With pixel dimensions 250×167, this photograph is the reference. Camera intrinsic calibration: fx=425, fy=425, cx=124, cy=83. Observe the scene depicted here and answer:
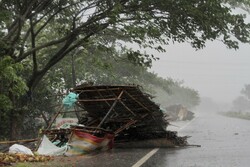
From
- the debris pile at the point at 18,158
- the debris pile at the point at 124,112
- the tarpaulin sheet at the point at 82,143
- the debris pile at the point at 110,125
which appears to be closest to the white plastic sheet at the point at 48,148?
the debris pile at the point at 110,125

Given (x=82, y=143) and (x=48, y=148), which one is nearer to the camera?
(x=82, y=143)

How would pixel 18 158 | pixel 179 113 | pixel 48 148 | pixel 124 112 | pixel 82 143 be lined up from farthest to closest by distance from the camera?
pixel 179 113, pixel 124 112, pixel 48 148, pixel 82 143, pixel 18 158

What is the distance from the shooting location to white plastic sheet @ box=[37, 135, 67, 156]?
1143cm

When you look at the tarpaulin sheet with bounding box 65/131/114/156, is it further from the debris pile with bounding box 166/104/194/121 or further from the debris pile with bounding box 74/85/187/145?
the debris pile with bounding box 166/104/194/121

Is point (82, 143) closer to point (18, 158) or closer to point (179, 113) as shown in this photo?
point (18, 158)

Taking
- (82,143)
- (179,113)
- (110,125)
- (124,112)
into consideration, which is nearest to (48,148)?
(82,143)

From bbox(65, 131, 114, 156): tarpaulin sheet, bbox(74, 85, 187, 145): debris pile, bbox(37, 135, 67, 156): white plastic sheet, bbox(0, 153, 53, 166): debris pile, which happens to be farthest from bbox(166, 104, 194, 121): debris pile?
bbox(0, 153, 53, 166): debris pile

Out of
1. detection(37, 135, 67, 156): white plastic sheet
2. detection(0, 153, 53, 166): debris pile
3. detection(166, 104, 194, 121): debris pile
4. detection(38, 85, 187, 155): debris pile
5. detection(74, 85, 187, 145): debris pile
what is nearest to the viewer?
detection(0, 153, 53, 166): debris pile

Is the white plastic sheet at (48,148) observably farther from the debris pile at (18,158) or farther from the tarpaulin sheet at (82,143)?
the debris pile at (18,158)

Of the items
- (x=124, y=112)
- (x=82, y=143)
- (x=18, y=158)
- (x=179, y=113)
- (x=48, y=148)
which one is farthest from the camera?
(x=179, y=113)

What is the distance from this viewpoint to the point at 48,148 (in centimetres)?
1178

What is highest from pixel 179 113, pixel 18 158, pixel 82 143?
pixel 179 113

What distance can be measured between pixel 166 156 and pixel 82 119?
14.9ft

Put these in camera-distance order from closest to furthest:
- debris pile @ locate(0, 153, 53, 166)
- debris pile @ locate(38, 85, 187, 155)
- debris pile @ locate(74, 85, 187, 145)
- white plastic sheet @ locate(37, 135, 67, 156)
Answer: debris pile @ locate(0, 153, 53, 166) → white plastic sheet @ locate(37, 135, 67, 156) → debris pile @ locate(38, 85, 187, 155) → debris pile @ locate(74, 85, 187, 145)
